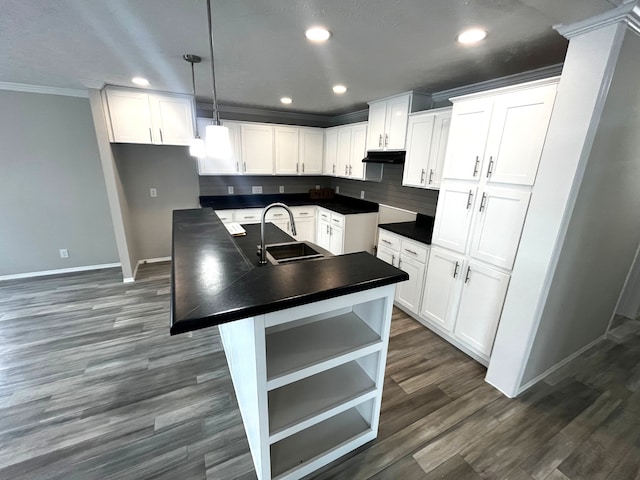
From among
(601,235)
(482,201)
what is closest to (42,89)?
(482,201)

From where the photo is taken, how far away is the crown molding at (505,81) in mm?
2150

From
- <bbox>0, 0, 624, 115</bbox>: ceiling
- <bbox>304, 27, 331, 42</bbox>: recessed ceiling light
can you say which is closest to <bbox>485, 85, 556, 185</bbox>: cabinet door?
<bbox>0, 0, 624, 115</bbox>: ceiling

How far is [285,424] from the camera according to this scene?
1301 mm

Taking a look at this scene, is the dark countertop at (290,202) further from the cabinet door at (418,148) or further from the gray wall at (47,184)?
the gray wall at (47,184)

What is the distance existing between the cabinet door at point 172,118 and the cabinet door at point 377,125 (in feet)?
7.75

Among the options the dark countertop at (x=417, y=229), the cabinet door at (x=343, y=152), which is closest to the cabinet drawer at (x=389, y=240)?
the dark countertop at (x=417, y=229)

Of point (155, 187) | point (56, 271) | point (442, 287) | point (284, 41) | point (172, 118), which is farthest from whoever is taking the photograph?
point (155, 187)

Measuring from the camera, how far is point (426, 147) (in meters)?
2.82

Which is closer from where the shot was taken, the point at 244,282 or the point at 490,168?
the point at 244,282

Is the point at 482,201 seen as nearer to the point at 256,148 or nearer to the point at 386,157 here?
the point at 386,157

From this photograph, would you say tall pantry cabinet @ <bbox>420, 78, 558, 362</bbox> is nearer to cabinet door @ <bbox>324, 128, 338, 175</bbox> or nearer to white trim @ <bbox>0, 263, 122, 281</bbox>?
cabinet door @ <bbox>324, 128, 338, 175</bbox>

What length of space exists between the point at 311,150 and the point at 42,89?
351 cm

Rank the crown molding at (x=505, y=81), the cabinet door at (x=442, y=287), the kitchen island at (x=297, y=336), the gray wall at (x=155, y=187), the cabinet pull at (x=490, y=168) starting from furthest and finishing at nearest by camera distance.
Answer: the gray wall at (x=155, y=187) → the cabinet door at (x=442, y=287) → the crown molding at (x=505, y=81) → the cabinet pull at (x=490, y=168) → the kitchen island at (x=297, y=336)

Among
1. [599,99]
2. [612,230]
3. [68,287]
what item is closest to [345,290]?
[599,99]
